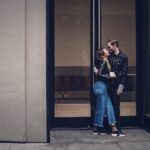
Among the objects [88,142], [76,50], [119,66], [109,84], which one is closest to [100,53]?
[119,66]

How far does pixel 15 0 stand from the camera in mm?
10055

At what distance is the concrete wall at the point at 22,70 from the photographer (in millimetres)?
10062

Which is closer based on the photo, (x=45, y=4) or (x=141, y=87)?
(x=45, y=4)

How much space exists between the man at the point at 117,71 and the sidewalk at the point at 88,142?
0.49 m

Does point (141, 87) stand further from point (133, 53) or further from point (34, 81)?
point (34, 81)

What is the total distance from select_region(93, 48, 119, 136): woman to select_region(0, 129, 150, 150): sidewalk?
327 millimetres

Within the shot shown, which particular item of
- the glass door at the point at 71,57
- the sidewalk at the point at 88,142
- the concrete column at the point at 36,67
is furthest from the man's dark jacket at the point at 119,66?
the concrete column at the point at 36,67

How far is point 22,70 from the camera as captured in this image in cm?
1008

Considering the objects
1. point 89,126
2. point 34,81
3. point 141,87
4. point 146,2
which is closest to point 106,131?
point 89,126

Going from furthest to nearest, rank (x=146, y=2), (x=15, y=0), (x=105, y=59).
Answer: (x=146, y=2)
(x=105, y=59)
(x=15, y=0)

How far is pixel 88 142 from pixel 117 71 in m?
1.76

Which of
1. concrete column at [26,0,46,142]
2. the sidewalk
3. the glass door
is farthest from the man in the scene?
concrete column at [26,0,46,142]

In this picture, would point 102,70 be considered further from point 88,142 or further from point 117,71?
point 88,142

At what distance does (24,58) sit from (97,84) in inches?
72.0
